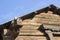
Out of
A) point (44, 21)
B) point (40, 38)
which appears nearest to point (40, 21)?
point (44, 21)

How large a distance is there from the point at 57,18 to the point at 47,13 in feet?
2.33

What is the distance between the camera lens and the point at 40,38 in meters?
16.8

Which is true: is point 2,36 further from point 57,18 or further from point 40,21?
point 57,18

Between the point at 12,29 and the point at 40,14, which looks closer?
the point at 12,29

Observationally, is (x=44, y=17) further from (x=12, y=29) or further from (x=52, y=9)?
(x=12, y=29)

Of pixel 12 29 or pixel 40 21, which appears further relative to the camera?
pixel 40 21

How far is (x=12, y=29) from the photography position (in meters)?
16.4

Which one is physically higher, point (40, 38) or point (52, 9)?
point (52, 9)

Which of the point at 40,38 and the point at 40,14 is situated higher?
the point at 40,14

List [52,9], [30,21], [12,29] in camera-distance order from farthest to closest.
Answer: [52,9] → [30,21] → [12,29]

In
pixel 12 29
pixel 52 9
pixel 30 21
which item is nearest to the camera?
pixel 12 29

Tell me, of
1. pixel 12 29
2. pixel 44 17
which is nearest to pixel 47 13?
pixel 44 17

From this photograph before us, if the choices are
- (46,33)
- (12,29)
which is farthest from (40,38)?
(12,29)

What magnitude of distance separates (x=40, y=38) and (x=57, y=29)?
131 cm
